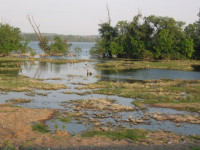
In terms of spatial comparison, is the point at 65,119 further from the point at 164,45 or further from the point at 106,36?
the point at 106,36

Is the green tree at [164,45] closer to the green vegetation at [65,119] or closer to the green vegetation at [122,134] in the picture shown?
the green vegetation at [65,119]

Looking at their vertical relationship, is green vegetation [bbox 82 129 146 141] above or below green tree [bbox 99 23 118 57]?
below

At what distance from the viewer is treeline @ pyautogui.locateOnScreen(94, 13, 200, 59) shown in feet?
244

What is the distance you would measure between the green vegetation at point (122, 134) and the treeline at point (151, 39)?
203 feet

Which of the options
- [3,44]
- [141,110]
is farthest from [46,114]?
[3,44]

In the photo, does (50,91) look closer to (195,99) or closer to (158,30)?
(195,99)

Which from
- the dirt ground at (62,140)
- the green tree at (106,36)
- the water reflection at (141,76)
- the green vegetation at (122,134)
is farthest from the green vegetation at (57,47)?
the green vegetation at (122,134)

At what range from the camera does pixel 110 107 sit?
73.0 feet

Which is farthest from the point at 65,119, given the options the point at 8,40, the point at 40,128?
the point at 8,40

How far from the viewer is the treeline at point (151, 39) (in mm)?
74375

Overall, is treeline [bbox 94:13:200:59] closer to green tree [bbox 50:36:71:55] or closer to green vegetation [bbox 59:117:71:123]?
green tree [bbox 50:36:71:55]

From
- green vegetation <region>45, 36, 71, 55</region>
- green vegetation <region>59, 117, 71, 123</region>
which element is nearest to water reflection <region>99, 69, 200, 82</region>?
green vegetation <region>59, 117, 71, 123</region>

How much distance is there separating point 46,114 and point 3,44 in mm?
63347

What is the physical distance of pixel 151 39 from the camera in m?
83.6
